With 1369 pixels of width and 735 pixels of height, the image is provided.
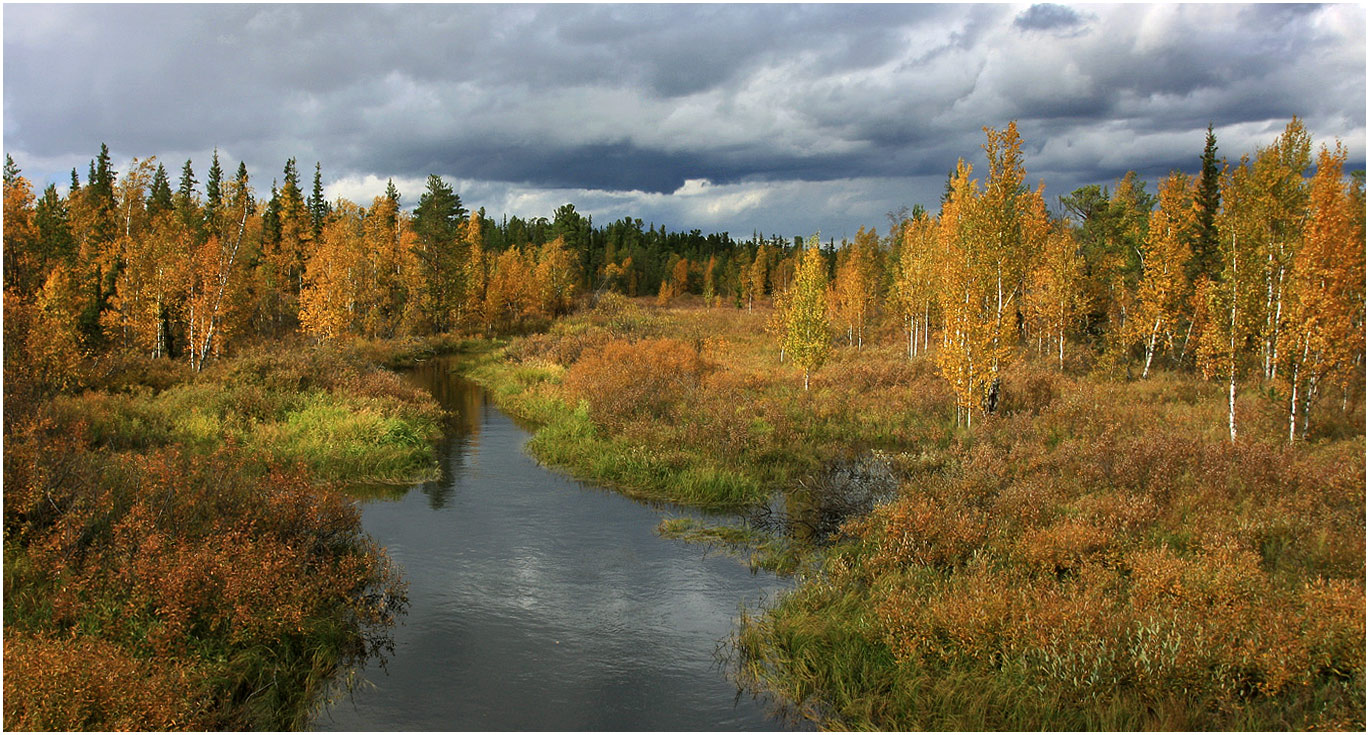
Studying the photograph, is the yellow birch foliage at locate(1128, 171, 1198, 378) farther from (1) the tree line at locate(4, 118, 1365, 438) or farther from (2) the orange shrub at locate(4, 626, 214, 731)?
(2) the orange shrub at locate(4, 626, 214, 731)

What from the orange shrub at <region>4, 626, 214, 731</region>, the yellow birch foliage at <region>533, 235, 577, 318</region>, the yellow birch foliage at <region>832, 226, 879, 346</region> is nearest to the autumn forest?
the orange shrub at <region>4, 626, 214, 731</region>

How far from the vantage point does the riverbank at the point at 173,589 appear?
7.18m

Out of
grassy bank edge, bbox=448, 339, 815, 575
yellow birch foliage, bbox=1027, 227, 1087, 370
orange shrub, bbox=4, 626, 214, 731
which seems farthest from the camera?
yellow birch foliage, bbox=1027, 227, 1087, 370

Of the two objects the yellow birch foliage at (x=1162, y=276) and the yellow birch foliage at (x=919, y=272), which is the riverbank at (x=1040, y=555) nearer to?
the yellow birch foliage at (x=1162, y=276)

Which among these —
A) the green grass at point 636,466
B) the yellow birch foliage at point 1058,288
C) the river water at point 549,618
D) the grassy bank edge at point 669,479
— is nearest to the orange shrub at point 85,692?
the river water at point 549,618

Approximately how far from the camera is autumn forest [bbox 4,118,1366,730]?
8.20 metres

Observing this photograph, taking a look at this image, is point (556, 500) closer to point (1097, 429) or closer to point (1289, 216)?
point (1097, 429)

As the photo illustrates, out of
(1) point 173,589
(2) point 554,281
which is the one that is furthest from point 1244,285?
(2) point 554,281

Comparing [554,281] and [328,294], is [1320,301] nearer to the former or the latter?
[328,294]

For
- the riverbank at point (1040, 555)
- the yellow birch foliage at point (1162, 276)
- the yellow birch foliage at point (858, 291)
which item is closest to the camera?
the riverbank at point (1040, 555)

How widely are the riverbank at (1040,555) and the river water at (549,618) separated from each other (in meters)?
0.99

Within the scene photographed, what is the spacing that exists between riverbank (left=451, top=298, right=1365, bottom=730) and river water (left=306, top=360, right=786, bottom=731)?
3.26 feet

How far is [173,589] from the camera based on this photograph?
904cm

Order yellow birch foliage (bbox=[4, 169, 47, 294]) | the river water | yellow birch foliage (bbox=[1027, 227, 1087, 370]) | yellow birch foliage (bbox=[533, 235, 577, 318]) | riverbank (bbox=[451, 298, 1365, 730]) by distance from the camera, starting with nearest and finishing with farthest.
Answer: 1. riverbank (bbox=[451, 298, 1365, 730])
2. the river water
3. yellow birch foliage (bbox=[4, 169, 47, 294])
4. yellow birch foliage (bbox=[1027, 227, 1087, 370])
5. yellow birch foliage (bbox=[533, 235, 577, 318])
